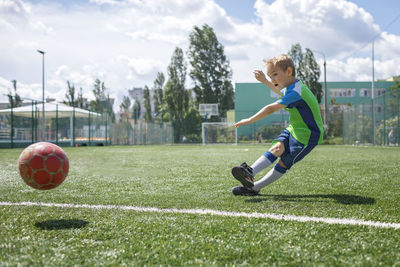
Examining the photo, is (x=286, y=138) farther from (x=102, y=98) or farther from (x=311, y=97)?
(x=102, y=98)

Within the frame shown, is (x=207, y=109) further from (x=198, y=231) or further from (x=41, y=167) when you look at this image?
(x=198, y=231)

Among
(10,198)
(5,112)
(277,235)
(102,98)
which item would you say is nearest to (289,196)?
(277,235)

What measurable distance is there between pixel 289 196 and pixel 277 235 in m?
1.62

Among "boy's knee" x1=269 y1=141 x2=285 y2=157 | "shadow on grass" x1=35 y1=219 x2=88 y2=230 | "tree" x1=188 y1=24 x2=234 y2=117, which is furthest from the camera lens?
"tree" x1=188 y1=24 x2=234 y2=117

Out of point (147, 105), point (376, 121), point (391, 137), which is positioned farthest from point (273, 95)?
point (147, 105)

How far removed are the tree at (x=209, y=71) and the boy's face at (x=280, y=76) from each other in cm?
4151

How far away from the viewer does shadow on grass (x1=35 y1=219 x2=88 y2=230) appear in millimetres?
2506

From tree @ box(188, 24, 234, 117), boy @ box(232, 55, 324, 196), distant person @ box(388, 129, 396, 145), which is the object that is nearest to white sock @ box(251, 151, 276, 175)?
boy @ box(232, 55, 324, 196)

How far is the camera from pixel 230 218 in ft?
9.02

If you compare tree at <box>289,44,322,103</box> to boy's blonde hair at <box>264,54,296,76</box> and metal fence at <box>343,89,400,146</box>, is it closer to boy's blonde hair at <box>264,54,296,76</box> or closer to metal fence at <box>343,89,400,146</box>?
metal fence at <box>343,89,400,146</box>

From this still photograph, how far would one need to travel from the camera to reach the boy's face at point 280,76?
3.77 meters

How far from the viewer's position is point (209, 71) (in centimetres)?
4606

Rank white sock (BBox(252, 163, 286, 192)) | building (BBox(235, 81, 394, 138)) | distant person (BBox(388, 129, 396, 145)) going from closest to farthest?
white sock (BBox(252, 163, 286, 192)), distant person (BBox(388, 129, 396, 145)), building (BBox(235, 81, 394, 138))

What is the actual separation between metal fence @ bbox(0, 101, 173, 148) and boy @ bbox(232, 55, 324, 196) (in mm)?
19619
